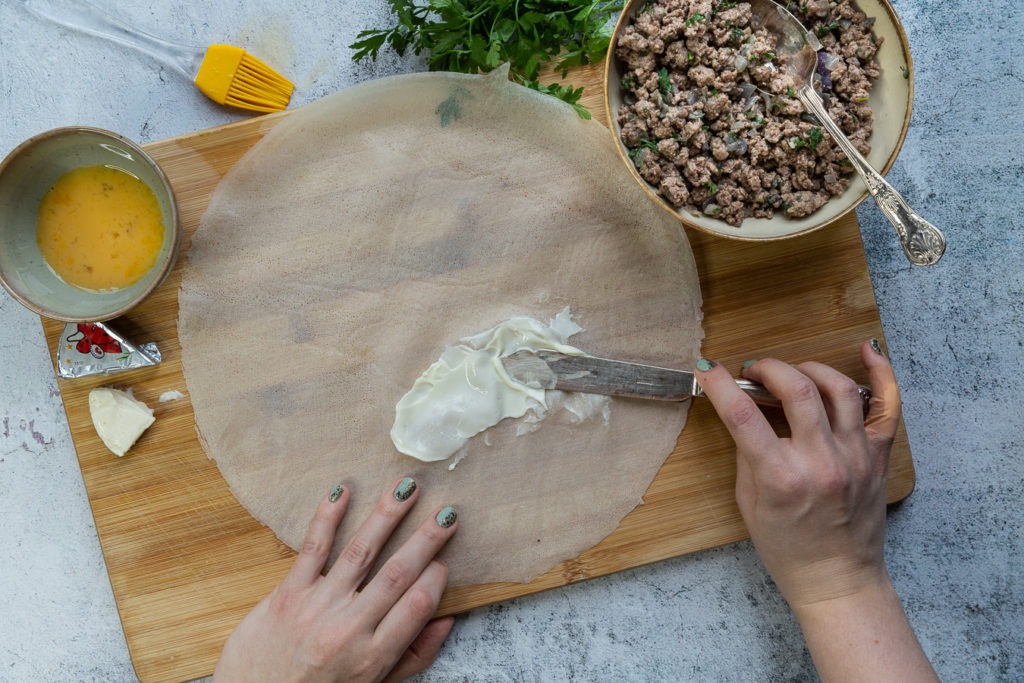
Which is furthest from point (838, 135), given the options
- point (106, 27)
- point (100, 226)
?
point (106, 27)

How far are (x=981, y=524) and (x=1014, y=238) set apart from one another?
619 millimetres

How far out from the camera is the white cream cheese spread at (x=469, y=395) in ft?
4.38

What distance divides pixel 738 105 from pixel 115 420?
1284mm

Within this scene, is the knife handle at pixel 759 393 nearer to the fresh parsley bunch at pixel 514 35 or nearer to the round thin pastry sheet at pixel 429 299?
the round thin pastry sheet at pixel 429 299

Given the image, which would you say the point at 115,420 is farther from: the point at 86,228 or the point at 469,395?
the point at 469,395

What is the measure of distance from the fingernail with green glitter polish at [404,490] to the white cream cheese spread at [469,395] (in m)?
0.05

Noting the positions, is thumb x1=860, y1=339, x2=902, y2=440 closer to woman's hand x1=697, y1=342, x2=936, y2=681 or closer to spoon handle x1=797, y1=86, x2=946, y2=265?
woman's hand x1=697, y1=342, x2=936, y2=681

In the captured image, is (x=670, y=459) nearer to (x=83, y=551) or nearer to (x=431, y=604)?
(x=431, y=604)

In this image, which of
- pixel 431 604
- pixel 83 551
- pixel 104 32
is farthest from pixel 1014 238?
pixel 83 551

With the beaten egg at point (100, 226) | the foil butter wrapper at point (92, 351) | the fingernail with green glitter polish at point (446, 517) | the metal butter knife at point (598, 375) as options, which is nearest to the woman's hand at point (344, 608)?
the fingernail with green glitter polish at point (446, 517)

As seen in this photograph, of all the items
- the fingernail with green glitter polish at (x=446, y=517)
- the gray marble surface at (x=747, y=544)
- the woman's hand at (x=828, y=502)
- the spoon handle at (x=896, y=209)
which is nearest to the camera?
the spoon handle at (x=896, y=209)

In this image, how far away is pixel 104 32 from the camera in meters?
1.43

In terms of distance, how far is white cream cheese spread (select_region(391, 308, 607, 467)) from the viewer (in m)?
1.33

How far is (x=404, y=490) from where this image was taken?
1329 millimetres
